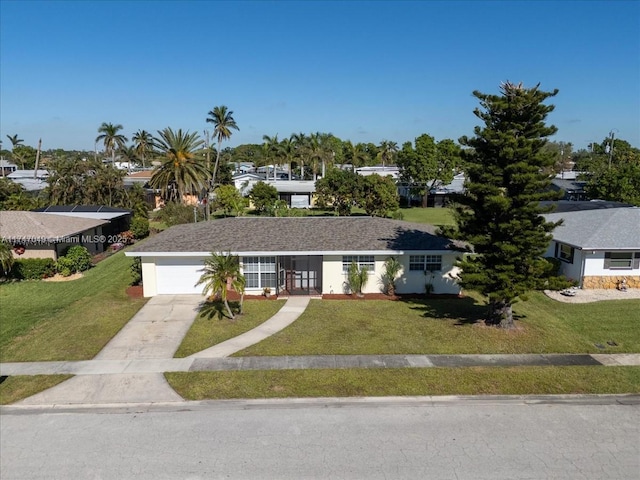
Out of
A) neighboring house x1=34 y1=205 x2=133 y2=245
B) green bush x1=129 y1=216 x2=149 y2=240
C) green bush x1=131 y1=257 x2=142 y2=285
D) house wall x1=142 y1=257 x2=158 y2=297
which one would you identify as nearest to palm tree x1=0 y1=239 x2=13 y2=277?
green bush x1=131 y1=257 x2=142 y2=285

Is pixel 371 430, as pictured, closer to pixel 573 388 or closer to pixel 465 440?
pixel 465 440

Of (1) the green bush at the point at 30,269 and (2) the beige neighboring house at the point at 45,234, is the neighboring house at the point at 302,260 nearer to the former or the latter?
(1) the green bush at the point at 30,269

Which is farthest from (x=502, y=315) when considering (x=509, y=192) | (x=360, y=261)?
(x=360, y=261)

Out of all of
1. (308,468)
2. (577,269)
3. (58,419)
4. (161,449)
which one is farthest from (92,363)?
→ (577,269)

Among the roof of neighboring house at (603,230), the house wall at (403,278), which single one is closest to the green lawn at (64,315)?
the house wall at (403,278)

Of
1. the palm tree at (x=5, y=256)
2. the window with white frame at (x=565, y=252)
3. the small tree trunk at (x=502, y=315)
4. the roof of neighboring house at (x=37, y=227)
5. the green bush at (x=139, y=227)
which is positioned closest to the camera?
the small tree trunk at (x=502, y=315)

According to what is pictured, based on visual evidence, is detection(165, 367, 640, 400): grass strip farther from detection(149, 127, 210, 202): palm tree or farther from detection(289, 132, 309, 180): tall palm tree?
detection(289, 132, 309, 180): tall palm tree

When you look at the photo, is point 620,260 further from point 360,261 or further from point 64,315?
point 64,315
